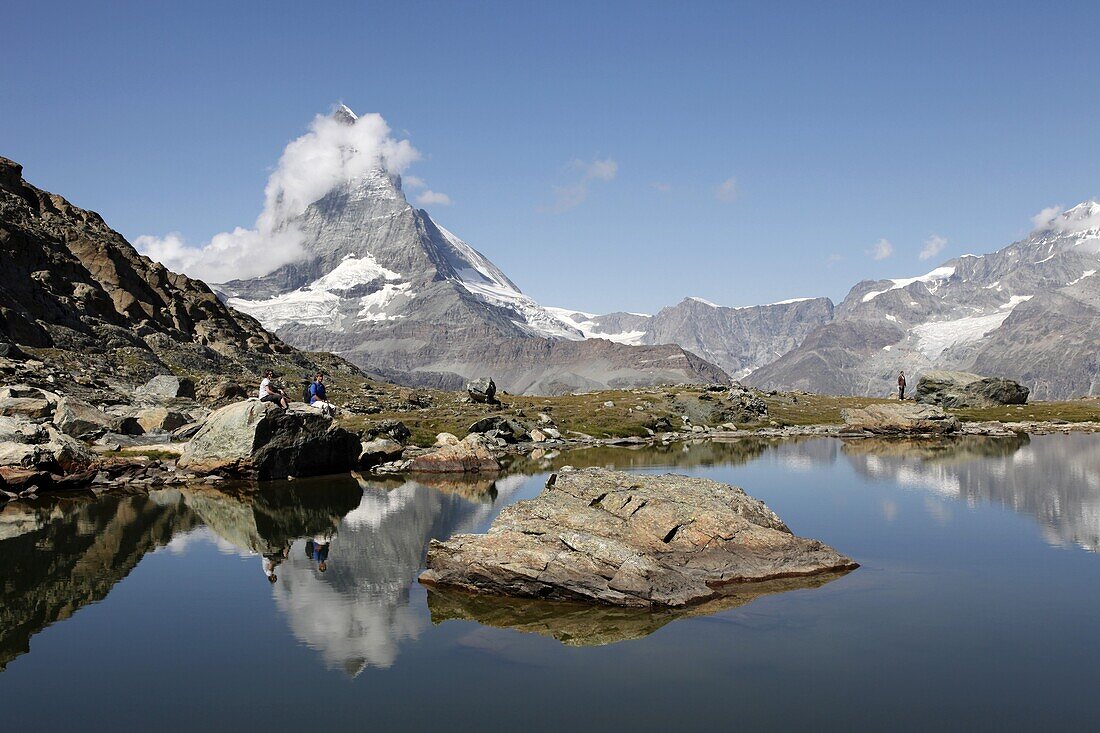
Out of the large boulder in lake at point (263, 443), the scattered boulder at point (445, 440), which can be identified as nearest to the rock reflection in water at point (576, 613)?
the large boulder in lake at point (263, 443)

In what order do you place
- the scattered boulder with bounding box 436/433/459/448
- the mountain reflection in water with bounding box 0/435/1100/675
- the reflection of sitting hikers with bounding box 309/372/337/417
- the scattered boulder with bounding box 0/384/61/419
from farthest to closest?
the scattered boulder with bounding box 436/433/459/448 < the scattered boulder with bounding box 0/384/61/419 < the reflection of sitting hikers with bounding box 309/372/337/417 < the mountain reflection in water with bounding box 0/435/1100/675

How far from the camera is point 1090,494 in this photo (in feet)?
189

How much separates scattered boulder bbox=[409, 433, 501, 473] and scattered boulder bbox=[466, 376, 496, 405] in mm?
50723

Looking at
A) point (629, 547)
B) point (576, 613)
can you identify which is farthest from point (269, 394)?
point (576, 613)

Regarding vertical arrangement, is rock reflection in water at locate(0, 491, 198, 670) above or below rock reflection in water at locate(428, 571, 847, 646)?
below

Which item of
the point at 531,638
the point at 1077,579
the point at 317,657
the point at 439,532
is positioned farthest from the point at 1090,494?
the point at 317,657

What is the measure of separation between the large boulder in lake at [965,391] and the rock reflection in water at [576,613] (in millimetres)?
118200

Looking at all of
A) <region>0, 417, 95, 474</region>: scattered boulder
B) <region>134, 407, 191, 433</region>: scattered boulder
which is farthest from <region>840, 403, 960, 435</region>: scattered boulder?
<region>0, 417, 95, 474</region>: scattered boulder

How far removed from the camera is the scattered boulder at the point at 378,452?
2889 inches

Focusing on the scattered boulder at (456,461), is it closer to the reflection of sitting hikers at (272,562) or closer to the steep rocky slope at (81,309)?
the reflection of sitting hikers at (272,562)

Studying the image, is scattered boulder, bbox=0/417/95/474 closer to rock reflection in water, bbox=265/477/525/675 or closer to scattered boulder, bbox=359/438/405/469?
rock reflection in water, bbox=265/477/525/675

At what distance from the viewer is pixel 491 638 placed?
Answer: 28.2 metres

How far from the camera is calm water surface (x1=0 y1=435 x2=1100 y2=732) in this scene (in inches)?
884

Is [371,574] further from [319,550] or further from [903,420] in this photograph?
[903,420]
